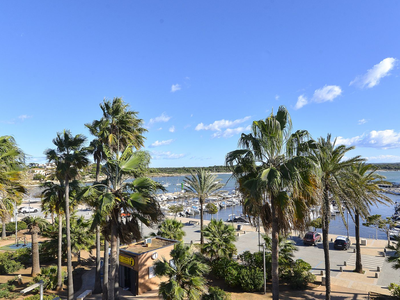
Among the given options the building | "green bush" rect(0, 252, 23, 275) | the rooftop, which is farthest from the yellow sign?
"green bush" rect(0, 252, 23, 275)

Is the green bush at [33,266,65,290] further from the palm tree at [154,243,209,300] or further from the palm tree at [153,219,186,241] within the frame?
the palm tree at [154,243,209,300]

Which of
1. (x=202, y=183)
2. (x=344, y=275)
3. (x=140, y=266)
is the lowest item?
(x=344, y=275)

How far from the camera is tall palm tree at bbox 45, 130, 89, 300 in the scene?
15.6 m

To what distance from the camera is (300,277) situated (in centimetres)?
1603

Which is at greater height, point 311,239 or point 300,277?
point 300,277

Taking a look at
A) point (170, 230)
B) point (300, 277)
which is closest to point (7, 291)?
point (170, 230)

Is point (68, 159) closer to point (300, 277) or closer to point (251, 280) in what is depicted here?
point (251, 280)

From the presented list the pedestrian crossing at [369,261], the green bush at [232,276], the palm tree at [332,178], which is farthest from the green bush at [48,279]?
the pedestrian crossing at [369,261]

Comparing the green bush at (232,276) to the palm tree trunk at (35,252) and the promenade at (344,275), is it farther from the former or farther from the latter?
the palm tree trunk at (35,252)

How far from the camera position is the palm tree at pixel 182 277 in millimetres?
10438

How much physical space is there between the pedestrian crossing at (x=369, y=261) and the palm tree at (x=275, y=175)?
45.3 feet

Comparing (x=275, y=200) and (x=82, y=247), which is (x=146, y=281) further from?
(x=275, y=200)

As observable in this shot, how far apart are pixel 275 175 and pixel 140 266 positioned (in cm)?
1100

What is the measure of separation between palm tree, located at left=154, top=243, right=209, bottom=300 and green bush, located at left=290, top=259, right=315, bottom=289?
26.2 ft
